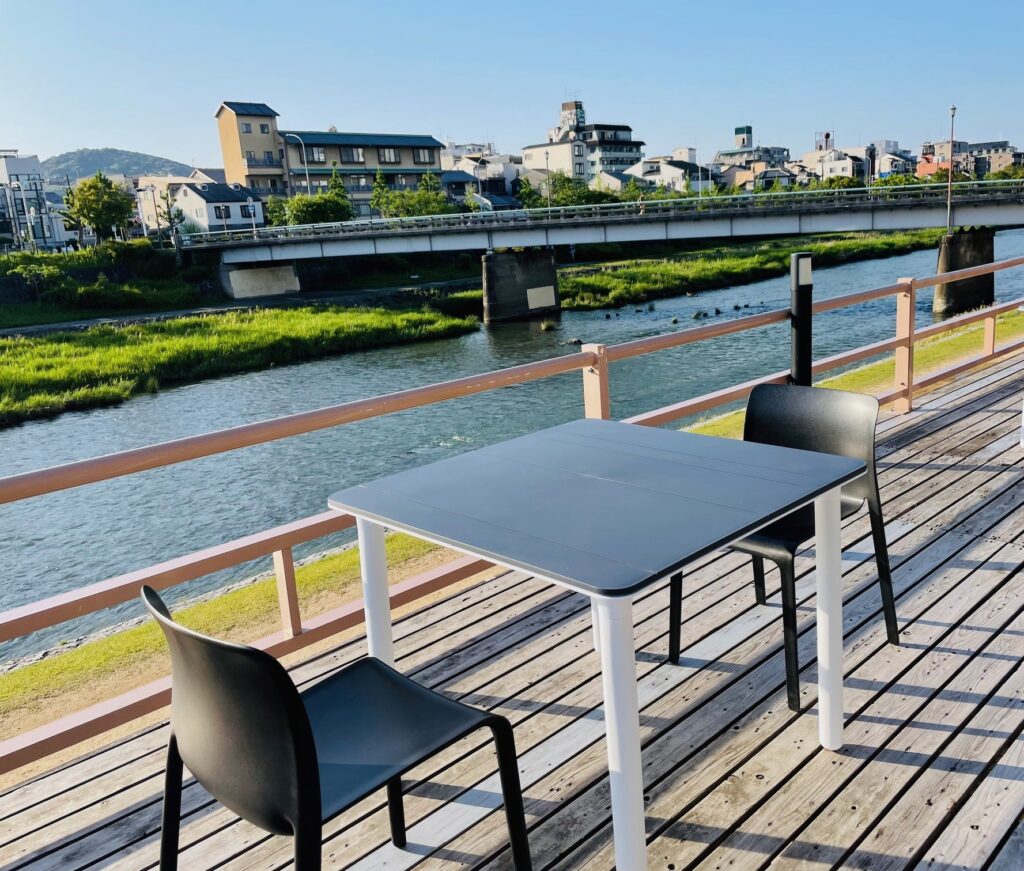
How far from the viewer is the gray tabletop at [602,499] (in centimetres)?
173

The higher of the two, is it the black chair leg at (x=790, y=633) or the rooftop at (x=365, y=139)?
the rooftop at (x=365, y=139)

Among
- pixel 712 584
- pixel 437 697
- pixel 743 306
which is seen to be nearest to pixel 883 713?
pixel 712 584

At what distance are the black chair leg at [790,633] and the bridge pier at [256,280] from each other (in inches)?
1751

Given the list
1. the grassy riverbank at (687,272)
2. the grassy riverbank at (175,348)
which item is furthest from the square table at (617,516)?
the grassy riverbank at (687,272)

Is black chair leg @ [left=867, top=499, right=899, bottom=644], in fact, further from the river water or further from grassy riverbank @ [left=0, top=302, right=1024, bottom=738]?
the river water

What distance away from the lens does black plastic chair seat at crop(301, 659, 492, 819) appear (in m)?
1.59

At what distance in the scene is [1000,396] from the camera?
6406mm

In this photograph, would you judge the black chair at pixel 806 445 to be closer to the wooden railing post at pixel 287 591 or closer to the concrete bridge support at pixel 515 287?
the wooden railing post at pixel 287 591

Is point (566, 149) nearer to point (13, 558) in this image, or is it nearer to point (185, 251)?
point (185, 251)

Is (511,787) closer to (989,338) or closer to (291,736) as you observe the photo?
(291,736)

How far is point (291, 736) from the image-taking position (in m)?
1.39

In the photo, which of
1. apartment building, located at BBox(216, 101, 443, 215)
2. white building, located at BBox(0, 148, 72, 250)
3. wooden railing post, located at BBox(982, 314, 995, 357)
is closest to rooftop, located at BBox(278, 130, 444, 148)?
apartment building, located at BBox(216, 101, 443, 215)

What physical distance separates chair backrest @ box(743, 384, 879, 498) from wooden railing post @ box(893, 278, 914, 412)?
2.79 meters

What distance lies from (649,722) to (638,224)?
31.0 m
